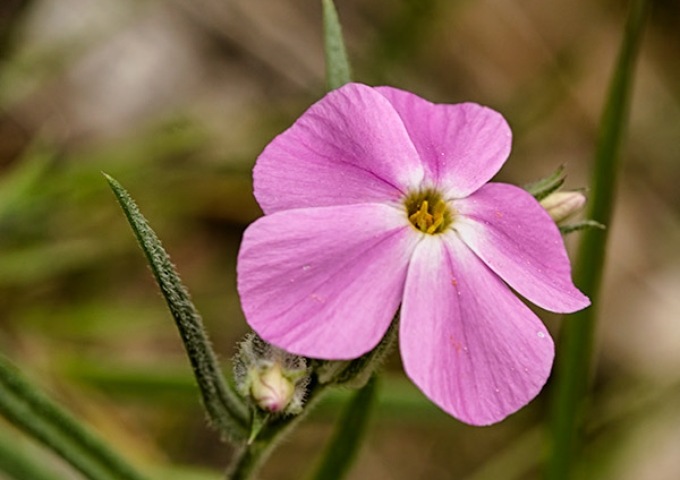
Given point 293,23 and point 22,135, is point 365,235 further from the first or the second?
point 293,23

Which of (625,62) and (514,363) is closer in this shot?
(514,363)

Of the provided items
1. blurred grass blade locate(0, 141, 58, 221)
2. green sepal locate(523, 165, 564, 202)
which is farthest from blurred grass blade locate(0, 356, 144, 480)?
green sepal locate(523, 165, 564, 202)

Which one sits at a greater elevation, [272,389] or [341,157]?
[341,157]

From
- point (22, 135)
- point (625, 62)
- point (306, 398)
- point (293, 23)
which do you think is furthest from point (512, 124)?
point (306, 398)

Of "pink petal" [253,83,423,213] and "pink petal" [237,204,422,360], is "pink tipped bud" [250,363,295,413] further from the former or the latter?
"pink petal" [253,83,423,213]

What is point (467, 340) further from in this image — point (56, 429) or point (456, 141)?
point (56, 429)

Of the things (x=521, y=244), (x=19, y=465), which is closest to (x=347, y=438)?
(x=521, y=244)

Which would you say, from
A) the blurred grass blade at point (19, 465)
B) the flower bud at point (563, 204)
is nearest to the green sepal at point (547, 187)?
the flower bud at point (563, 204)

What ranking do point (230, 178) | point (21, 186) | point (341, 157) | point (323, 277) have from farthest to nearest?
point (230, 178) → point (21, 186) → point (341, 157) → point (323, 277)
